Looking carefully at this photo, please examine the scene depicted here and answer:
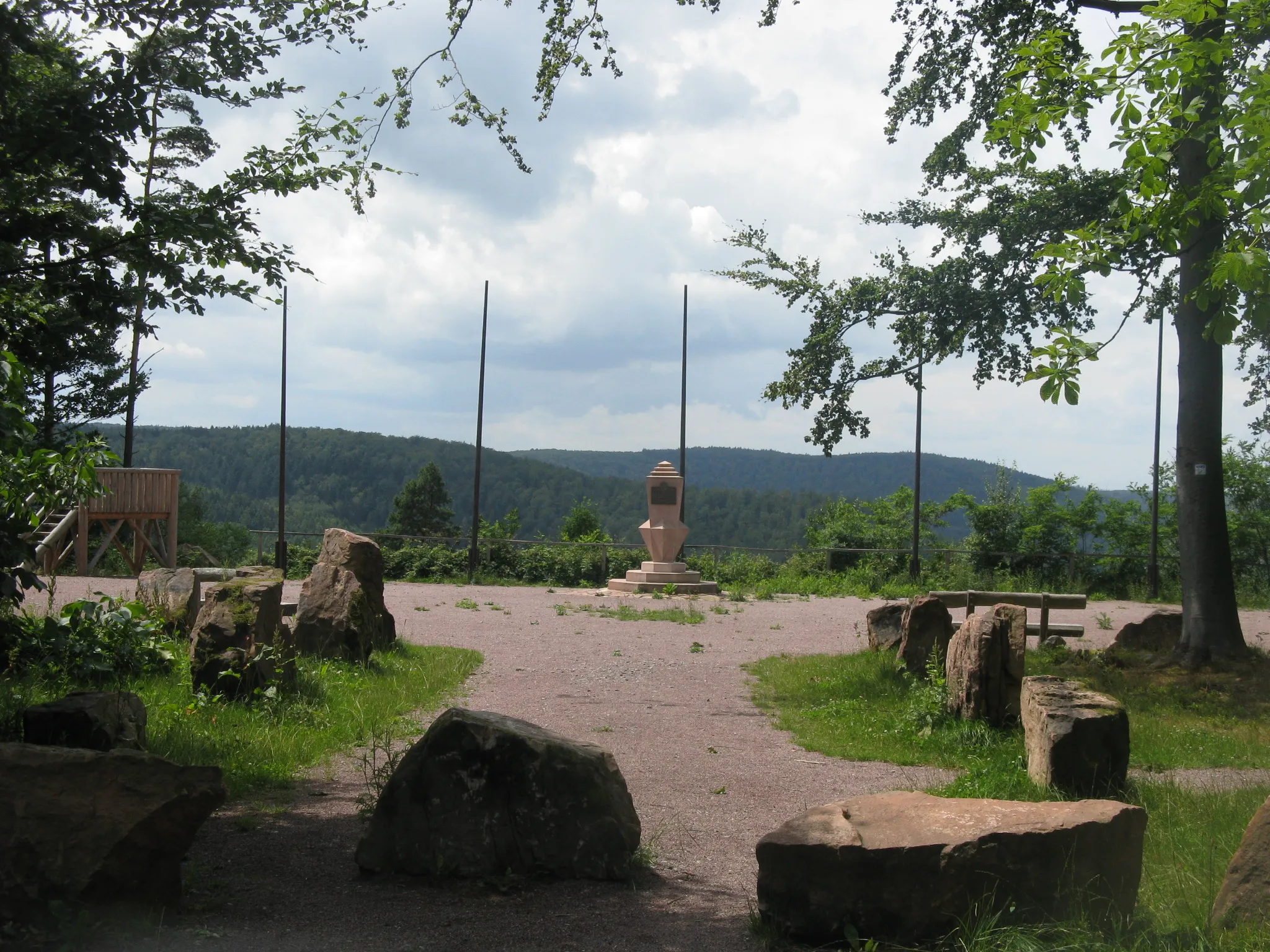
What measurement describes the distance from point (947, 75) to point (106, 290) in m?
11.2

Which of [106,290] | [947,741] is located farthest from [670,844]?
[106,290]

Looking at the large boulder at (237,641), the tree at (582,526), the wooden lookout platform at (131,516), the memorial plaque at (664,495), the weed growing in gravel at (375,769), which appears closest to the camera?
the weed growing in gravel at (375,769)

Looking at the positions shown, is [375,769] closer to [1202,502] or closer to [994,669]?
[994,669]

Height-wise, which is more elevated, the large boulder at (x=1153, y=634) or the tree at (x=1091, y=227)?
the tree at (x=1091, y=227)

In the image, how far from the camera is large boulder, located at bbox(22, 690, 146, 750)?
5.16 m

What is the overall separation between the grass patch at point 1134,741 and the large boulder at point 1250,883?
0.28 ft

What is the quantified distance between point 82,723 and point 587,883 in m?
2.65

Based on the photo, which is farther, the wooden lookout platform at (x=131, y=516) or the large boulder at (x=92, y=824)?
the wooden lookout platform at (x=131, y=516)

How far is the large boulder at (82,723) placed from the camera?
5.16m

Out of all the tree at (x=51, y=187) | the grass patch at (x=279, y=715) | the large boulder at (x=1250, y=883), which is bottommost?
the grass patch at (x=279, y=715)

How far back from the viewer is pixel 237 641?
8258 mm

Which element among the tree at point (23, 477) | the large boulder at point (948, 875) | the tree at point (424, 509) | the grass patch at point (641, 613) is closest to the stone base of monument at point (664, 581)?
the grass patch at point (641, 613)

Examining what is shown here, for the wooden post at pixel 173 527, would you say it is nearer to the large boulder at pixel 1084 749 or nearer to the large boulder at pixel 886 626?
the large boulder at pixel 886 626

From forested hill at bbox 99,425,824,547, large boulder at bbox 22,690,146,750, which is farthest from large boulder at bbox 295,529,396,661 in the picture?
forested hill at bbox 99,425,824,547
